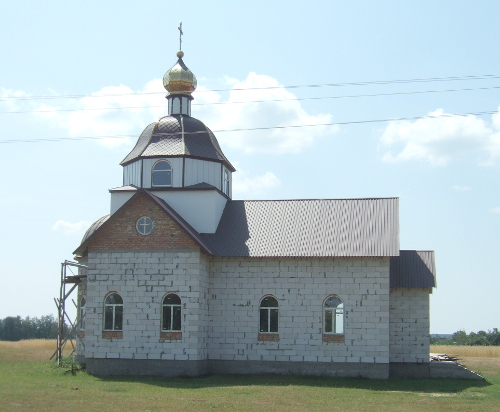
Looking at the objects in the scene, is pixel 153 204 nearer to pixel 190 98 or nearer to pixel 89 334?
pixel 89 334

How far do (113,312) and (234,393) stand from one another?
23.0 feet

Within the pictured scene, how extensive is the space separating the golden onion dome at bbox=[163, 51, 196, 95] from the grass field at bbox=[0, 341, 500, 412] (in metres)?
12.9

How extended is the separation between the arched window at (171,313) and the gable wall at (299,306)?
170cm

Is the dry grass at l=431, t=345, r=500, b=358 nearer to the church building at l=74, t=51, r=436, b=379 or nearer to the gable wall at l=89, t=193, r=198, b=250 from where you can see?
the church building at l=74, t=51, r=436, b=379

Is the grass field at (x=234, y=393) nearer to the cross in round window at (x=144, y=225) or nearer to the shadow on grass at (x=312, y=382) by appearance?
the shadow on grass at (x=312, y=382)

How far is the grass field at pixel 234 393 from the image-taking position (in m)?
18.0

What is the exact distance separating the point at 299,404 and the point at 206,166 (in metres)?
12.9

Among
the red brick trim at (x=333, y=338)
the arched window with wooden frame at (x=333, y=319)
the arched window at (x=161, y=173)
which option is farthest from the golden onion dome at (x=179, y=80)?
the red brick trim at (x=333, y=338)

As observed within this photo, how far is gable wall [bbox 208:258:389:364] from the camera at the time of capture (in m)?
25.7

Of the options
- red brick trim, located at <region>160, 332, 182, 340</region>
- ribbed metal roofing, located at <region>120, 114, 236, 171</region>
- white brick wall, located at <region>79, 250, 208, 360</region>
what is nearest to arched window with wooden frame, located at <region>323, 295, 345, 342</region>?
white brick wall, located at <region>79, 250, 208, 360</region>

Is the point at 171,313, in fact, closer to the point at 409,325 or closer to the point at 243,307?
the point at 243,307

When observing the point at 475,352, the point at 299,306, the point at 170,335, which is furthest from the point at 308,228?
the point at 475,352

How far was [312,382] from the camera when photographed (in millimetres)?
24359

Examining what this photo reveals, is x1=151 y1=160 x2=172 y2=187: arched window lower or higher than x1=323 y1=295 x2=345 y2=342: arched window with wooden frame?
higher
